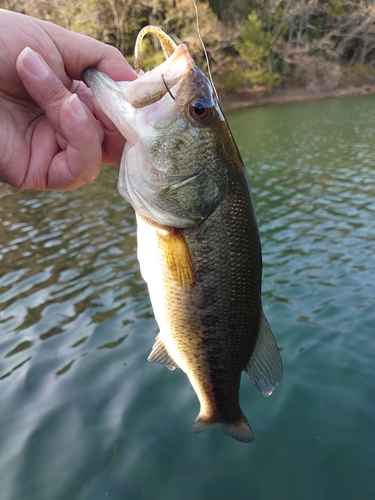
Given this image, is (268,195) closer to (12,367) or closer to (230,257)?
(12,367)

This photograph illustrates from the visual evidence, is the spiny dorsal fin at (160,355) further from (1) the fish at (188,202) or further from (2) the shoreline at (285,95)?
Result: (2) the shoreline at (285,95)

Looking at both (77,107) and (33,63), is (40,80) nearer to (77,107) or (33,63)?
(33,63)

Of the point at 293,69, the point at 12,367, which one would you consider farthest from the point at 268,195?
the point at 293,69

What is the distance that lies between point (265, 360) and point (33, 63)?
1.83m

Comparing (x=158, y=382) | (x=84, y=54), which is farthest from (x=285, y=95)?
(x=84, y=54)

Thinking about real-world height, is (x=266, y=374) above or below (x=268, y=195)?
above

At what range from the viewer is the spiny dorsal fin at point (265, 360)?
7.24 feet

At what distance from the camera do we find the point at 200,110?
1.86m

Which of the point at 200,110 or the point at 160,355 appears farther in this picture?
the point at 160,355

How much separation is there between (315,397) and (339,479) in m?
0.91

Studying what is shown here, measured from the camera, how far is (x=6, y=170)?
229cm

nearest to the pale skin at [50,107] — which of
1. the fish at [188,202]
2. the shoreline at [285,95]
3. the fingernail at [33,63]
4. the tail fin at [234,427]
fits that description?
the fingernail at [33,63]

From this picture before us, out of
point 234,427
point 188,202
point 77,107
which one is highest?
point 77,107

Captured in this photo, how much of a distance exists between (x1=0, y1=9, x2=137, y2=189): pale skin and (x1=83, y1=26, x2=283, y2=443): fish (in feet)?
0.47
